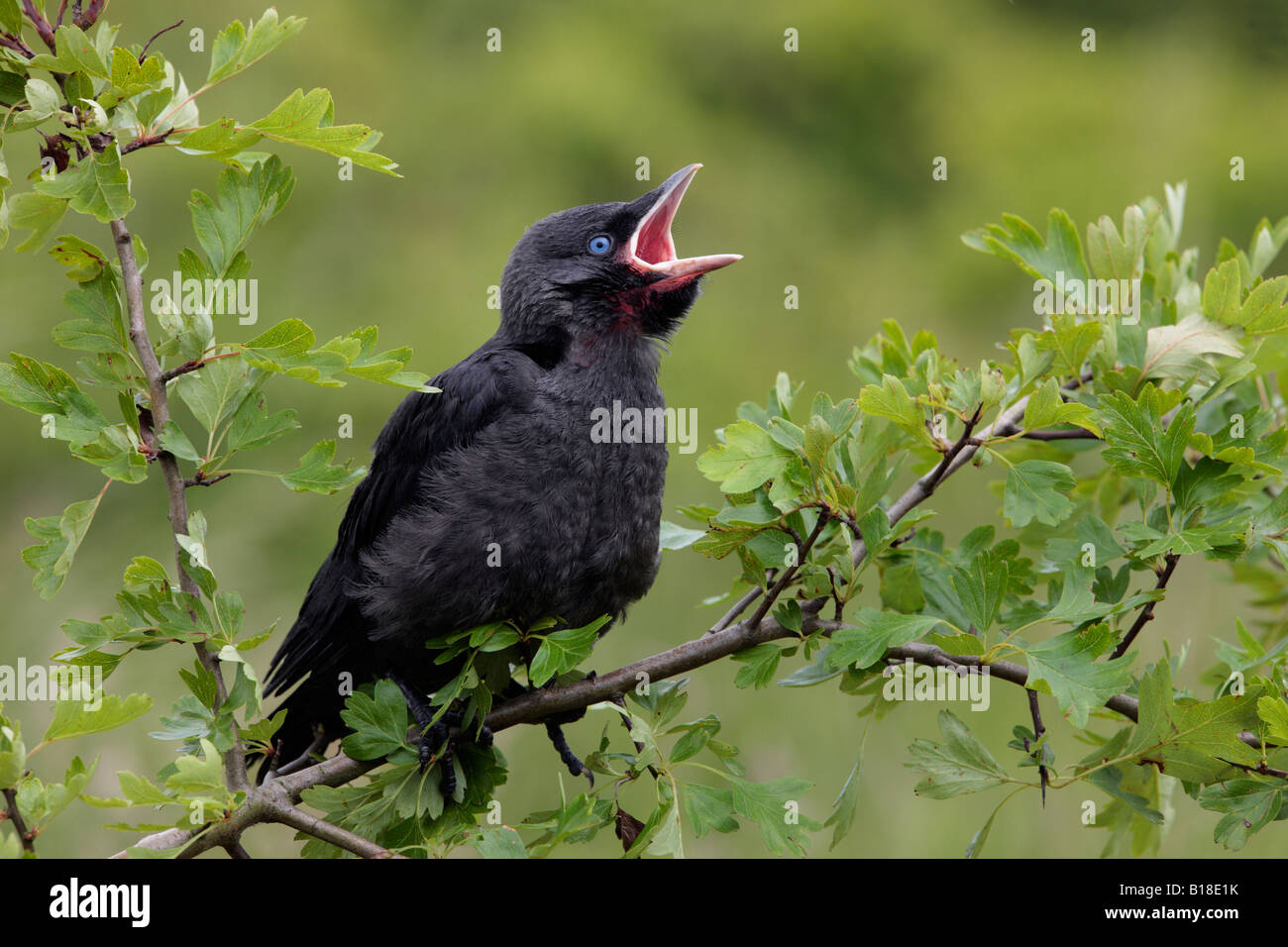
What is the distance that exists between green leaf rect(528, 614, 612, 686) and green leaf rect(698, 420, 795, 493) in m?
0.25

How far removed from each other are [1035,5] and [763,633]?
502cm

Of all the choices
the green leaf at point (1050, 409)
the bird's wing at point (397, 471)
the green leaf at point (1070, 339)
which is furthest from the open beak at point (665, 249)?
the green leaf at point (1050, 409)

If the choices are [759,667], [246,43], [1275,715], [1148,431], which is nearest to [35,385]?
[246,43]

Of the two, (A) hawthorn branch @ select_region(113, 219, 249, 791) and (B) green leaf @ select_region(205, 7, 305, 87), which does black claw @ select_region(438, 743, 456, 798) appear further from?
(B) green leaf @ select_region(205, 7, 305, 87)

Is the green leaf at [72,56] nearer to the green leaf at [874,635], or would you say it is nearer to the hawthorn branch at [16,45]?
the hawthorn branch at [16,45]

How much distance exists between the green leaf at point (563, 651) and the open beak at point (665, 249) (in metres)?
0.77

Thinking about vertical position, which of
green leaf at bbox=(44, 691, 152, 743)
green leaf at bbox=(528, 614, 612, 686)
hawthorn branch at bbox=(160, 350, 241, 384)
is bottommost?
green leaf at bbox=(44, 691, 152, 743)

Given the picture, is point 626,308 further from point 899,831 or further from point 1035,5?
point 1035,5

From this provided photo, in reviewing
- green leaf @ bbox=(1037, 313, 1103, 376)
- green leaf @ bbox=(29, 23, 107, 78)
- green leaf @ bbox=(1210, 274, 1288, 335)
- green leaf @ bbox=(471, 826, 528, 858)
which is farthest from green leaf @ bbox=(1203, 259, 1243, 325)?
green leaf @ bbox=(29, 23, 107, 78)

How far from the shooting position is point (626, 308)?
2.16 metres

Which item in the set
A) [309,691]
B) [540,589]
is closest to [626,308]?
[540,589]

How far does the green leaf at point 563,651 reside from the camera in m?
1.58

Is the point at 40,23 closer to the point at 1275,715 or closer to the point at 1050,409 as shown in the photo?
the point at 1050,409

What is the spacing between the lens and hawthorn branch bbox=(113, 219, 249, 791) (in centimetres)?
145
